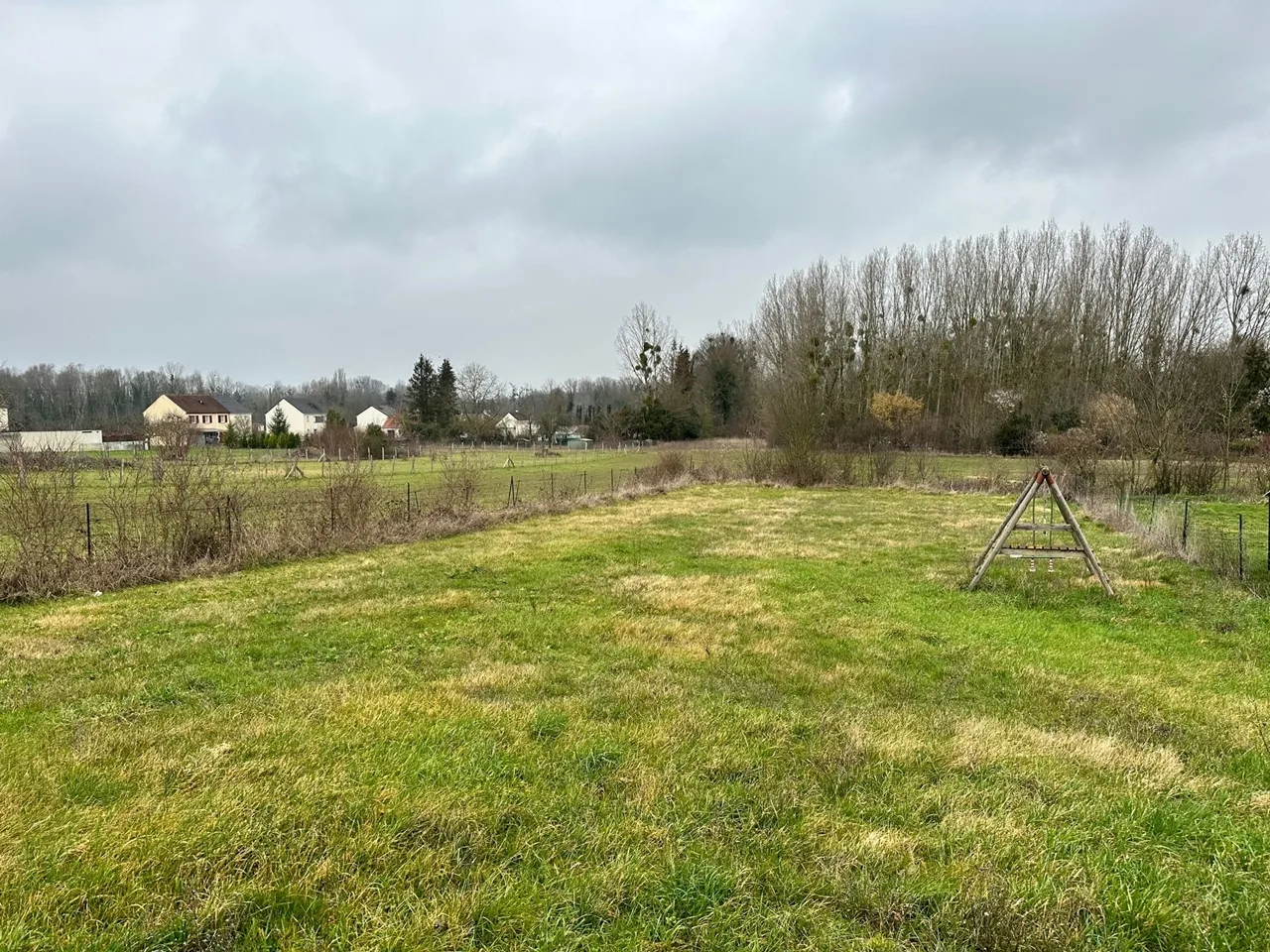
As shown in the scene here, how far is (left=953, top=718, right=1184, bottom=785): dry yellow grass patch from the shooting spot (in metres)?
3.90

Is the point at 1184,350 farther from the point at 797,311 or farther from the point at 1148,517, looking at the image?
the point at 797,311

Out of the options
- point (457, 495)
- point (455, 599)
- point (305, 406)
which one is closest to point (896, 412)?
point (457, 495)

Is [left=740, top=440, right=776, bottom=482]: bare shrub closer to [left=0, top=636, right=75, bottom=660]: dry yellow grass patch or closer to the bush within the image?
the bush

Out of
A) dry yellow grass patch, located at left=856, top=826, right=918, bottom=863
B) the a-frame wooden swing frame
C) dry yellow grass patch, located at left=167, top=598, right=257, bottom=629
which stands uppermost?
the a-frame wooden swing frame

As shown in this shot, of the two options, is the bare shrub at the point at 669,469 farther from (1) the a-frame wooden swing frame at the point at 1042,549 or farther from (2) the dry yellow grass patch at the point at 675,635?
(2) the dry yellow grass patch at the point at 675,635

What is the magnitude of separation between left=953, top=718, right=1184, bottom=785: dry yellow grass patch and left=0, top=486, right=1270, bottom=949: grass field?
29mm

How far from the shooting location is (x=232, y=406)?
286 feet

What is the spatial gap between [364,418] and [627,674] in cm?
9098

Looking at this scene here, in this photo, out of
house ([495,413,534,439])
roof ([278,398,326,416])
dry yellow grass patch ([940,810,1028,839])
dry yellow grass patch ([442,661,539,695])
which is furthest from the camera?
roof ([278,398,326,416])

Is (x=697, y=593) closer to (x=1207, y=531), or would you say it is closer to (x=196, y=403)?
(x=1207, y=531)

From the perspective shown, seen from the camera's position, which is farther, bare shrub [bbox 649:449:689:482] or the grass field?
bare shrub [bbox 649:449:689:482]

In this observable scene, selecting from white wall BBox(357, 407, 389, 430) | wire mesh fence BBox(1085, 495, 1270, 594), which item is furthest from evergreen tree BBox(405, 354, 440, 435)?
wire mesh fence BBox(1085, 495, 1270, 594)

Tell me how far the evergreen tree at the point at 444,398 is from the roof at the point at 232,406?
32.8 meters

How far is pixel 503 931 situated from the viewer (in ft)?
8.06
